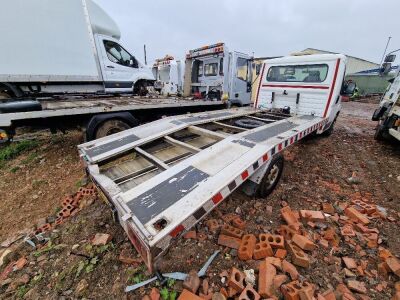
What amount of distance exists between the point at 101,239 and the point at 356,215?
3052mm

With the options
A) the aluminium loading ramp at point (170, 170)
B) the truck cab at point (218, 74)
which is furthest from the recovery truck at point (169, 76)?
the aluminium loading ramp at point (170, 170)

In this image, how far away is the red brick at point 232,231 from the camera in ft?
7.06

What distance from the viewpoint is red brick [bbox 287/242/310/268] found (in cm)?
184

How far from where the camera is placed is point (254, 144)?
247 centimetres

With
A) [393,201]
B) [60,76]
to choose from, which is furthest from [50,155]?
[393,201]

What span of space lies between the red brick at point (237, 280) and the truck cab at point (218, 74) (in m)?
6.07

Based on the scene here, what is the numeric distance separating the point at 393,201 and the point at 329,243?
A: 1687 millimetres

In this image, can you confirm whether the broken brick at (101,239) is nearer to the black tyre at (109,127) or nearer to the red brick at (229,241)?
the red brick at (229,241)

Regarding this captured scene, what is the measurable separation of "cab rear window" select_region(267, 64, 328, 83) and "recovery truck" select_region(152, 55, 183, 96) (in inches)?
209

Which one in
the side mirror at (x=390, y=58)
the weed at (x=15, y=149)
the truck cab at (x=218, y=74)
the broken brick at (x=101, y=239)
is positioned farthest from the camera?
the truck cab at (x=218, y=74)

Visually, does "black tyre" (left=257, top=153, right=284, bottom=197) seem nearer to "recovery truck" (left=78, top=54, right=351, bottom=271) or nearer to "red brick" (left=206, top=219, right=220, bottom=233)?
"recovery truck" (left=78, top=54, right=351, bottom=271)

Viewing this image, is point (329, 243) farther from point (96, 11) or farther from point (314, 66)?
point (96, 11)

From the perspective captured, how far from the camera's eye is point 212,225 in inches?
91.6

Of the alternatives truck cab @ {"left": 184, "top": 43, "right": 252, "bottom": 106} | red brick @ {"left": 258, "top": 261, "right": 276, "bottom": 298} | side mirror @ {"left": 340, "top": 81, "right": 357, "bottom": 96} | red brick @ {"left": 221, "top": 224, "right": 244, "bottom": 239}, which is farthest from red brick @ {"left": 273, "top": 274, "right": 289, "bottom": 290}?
truck cab @ {"left": 184, "top": 43, "right": 252, "bottom": 106}
